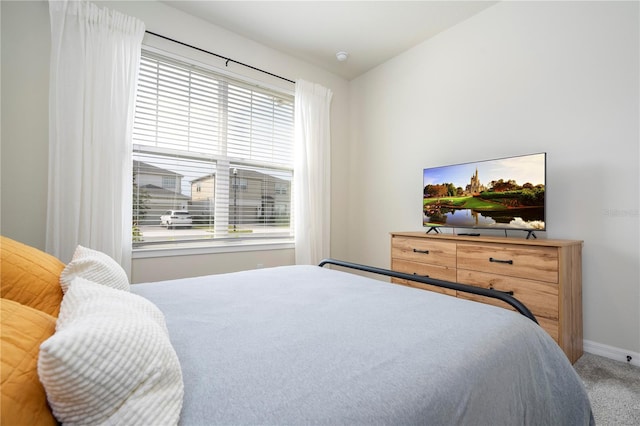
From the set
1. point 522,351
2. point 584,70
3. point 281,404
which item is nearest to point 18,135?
point 281,404

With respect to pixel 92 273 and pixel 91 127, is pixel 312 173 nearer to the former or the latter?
pixel 91 127

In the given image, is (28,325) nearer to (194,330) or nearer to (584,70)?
(194,330)

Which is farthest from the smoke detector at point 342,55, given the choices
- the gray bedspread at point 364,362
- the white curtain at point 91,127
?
the gray bedspread at point 364,362

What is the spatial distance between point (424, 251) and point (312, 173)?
1.55 metres

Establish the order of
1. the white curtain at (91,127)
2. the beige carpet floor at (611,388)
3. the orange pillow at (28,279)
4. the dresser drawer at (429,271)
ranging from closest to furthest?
the orange pillow at (28,279), the beige carpet floor at (611,388), the white curtain at (91,127), the dresser drawer at (429,271)

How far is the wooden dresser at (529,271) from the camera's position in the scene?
1844 millimetres

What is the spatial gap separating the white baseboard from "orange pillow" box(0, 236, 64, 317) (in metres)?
3.00

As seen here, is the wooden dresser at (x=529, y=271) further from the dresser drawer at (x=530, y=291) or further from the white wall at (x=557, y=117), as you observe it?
the white wall at (x=557, y=117)

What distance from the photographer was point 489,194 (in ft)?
7.76

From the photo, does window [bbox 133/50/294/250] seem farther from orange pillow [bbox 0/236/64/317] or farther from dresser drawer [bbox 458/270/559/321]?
dresser drawer [bbox 458/270/559/321]

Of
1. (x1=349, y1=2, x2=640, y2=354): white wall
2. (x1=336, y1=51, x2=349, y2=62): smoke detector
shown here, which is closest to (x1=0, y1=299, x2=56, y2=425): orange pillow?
(x1=349, y1=2, x2=640, y2=354): white wall

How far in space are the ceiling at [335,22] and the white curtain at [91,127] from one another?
0.68 metres

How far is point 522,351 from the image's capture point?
93 cm

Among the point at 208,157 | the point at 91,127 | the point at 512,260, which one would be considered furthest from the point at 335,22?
the point at 512,260
